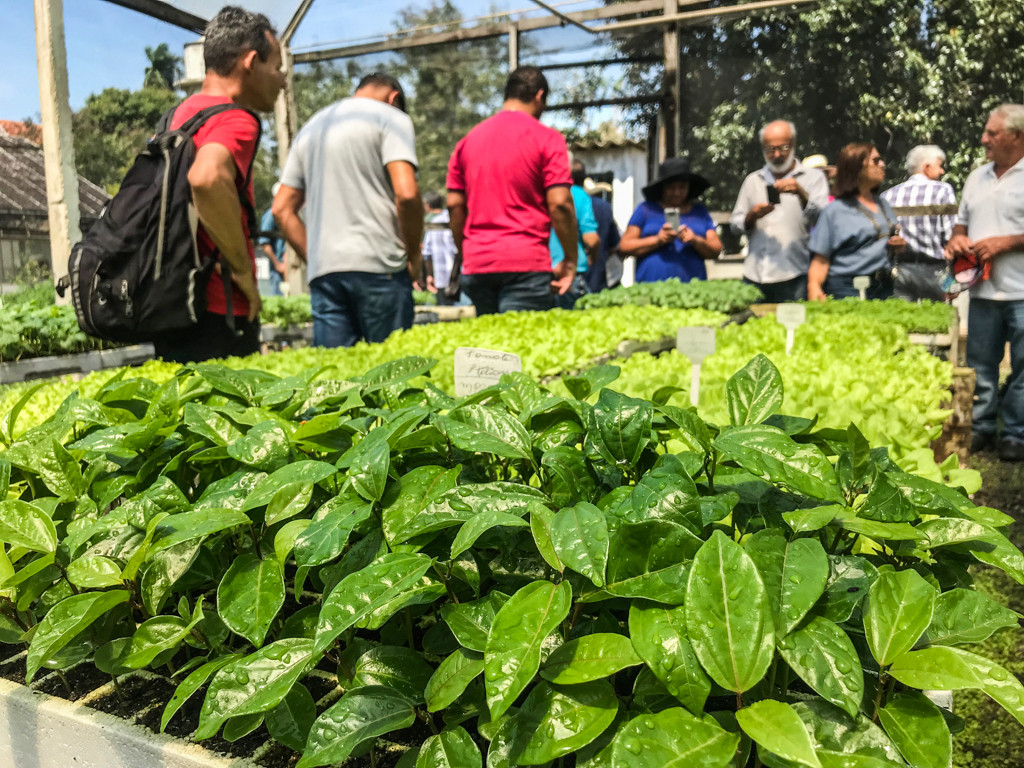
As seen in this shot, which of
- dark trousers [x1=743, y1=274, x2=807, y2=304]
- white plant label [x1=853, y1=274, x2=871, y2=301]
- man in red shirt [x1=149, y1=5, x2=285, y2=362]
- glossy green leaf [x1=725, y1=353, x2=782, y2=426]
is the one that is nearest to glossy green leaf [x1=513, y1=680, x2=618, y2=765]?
glossy green leaf [x1=725, y1=353, x2=782, y2=426]

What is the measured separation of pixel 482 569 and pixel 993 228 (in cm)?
507

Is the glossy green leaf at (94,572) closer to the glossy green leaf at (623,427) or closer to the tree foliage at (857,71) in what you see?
the glossy green leaf at (623,427)

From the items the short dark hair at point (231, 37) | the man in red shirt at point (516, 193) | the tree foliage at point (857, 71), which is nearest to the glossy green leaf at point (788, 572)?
the short dark hair at point (231, 37)

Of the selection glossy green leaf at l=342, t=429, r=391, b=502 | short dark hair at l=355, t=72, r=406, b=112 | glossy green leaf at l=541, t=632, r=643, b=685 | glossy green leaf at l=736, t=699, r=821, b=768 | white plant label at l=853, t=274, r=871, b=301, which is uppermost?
short dark hair at l=355, t=72, r=406, b=112

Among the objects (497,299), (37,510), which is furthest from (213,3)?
(37,510)

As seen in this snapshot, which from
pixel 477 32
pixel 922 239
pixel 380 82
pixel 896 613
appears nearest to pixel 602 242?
pixel 922 239

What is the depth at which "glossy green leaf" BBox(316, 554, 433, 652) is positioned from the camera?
771mm

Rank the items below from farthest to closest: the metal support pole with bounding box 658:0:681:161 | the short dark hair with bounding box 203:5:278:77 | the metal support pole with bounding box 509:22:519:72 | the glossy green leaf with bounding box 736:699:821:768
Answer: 1. the metal support pole with bounding box 509:22:519:72
2. the metal support pole with bounding box 658:0:681:161
3. the short dark hair with bounding box 203:5:278:77
4. the glossy green leaf with bounding box 736:699:821:768

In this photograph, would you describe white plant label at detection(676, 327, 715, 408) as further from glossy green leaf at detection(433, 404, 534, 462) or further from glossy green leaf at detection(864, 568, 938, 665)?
glossy green leaf at detection(864, 568, 938, 665)

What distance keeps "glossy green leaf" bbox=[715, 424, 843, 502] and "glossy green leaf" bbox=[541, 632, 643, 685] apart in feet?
0.90

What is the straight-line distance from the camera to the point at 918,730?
2.30 ft

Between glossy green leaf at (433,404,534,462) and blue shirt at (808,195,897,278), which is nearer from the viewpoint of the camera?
glossy green leaf at (433,404,534,462)

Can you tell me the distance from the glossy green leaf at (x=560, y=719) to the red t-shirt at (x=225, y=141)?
2581mm

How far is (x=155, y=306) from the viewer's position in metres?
2.90
